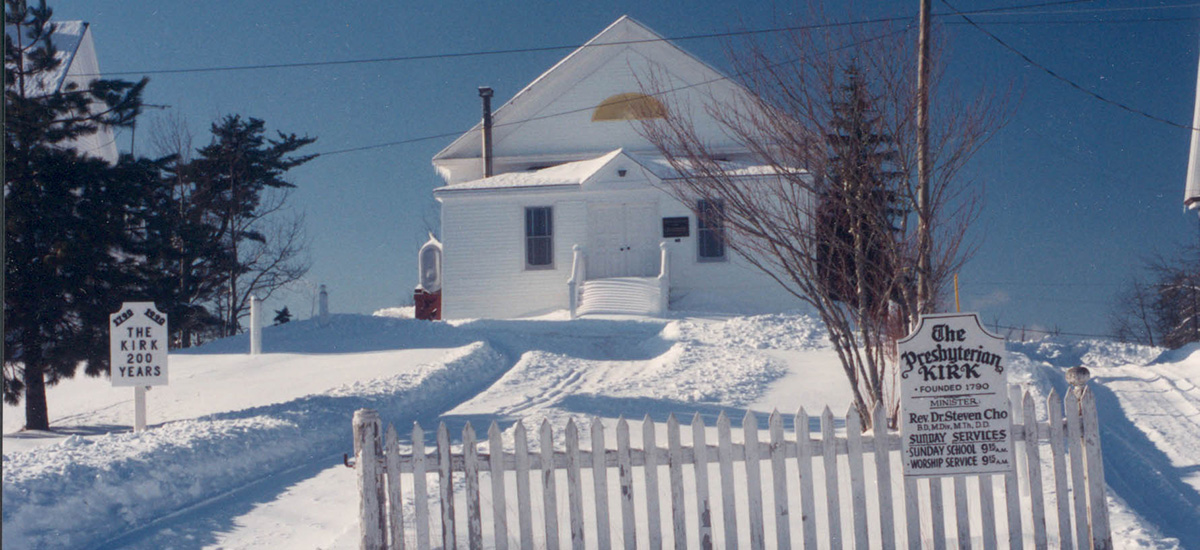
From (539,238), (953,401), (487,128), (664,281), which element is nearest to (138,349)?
(953,401)

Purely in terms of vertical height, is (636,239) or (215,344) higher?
(636,239)

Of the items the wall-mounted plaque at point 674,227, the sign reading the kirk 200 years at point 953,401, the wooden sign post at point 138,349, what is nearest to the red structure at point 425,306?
the wall-mounted plaque at point 674,227

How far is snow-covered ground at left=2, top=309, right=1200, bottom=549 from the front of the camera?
6742 mm

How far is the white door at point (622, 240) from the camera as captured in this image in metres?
22.0

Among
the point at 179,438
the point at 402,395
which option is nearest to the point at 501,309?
the point at 402,395

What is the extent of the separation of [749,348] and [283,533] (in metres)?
Result: 10.8

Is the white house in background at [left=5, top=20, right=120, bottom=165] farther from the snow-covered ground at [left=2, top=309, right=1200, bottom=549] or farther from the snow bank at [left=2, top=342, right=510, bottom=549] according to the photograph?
the snow bank at [left=2, top=342, right=510, bottom=549]

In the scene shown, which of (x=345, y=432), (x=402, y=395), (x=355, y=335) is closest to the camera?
(x=345, y=432)

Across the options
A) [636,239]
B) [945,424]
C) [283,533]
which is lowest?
[283,533]

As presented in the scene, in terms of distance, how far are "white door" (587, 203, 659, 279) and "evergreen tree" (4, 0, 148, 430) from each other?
450 inches

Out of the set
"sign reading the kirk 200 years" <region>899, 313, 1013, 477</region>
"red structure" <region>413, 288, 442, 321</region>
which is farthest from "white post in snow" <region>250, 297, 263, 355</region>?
"sign reading the kirk 200 years" <region>899, 313, 1013, 477</region>

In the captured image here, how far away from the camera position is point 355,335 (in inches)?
758

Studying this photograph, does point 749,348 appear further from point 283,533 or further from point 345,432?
point 283,533

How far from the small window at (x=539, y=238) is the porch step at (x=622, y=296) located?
5.42 ft
